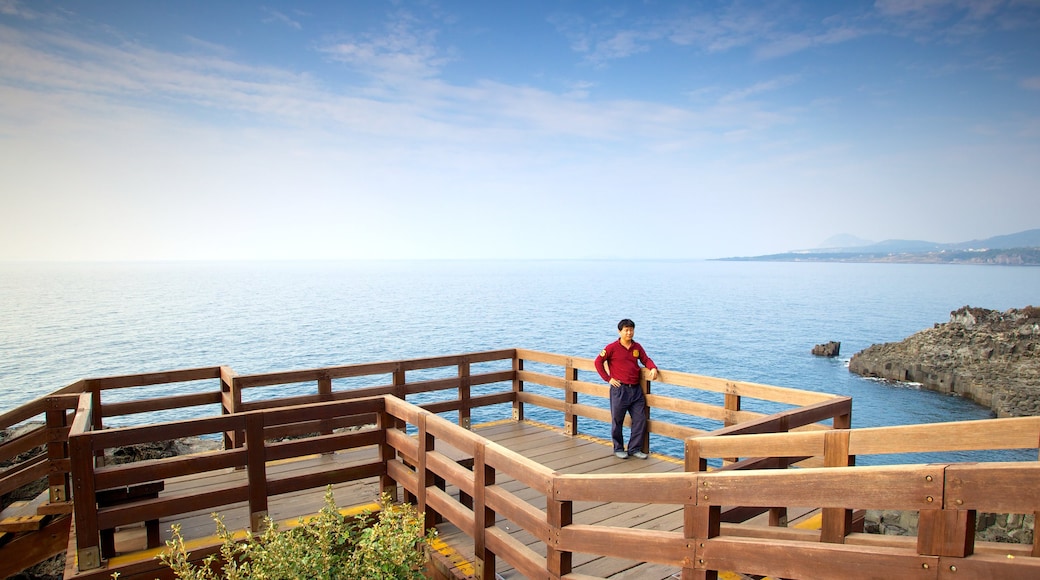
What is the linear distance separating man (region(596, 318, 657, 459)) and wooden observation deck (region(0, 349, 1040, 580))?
10.2 inches

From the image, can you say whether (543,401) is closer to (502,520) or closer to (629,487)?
(502,520)

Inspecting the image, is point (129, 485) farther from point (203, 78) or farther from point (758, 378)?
point (203, 78)

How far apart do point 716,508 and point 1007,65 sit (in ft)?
590

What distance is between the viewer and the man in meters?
8.14

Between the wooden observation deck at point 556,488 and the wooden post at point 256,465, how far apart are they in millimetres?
14

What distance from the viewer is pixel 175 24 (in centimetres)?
8094

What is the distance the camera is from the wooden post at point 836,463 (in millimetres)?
3779

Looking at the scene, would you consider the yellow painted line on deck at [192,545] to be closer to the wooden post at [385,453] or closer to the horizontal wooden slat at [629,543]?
the wooden post at [385,453]

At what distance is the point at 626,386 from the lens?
8.16m

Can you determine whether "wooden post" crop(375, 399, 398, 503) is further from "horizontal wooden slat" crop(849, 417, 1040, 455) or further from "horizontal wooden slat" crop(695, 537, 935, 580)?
"horizontal wooden slat" crop(849, 417, 1040, 455)

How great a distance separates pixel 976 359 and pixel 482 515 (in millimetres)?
65048

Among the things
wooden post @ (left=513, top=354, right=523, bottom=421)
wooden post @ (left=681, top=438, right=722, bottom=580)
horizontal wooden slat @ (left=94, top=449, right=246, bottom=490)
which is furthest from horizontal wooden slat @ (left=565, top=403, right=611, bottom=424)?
wooden post @ (left=681, top=438, right=722, bottom=580)

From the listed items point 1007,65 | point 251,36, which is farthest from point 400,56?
point 1007,65

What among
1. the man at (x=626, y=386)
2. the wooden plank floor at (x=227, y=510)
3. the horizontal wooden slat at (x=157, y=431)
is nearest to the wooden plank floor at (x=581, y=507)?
the man at (x=626, y=386)
